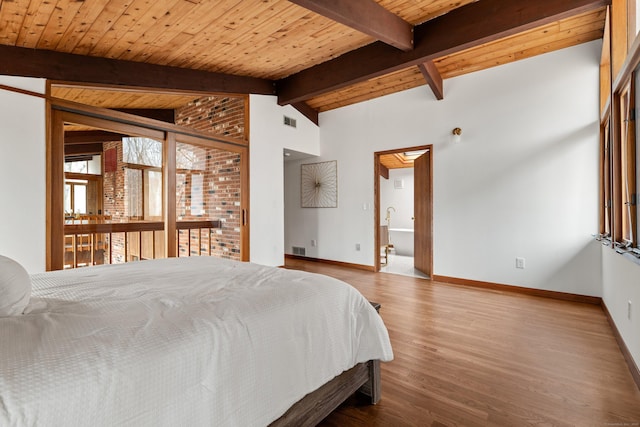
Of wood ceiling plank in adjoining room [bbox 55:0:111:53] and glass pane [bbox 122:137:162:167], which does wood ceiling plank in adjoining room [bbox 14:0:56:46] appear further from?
glass pane [bbox 122:137:162:167]

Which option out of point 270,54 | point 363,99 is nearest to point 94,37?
point 270,54

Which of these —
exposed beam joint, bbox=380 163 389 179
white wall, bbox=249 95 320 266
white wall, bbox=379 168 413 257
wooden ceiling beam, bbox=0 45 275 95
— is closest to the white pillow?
wooden ceiling beam, bbox=0 45 275 95

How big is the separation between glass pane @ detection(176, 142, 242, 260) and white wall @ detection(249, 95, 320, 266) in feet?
0.87

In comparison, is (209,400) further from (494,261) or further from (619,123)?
(494,261)

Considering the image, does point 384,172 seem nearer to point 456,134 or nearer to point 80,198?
point 456,134

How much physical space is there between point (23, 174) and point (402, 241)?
6.61 m

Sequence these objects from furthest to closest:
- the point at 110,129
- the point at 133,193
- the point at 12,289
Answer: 1. the point at 133,193
2. the point at 110,129
3. the point at 12,289

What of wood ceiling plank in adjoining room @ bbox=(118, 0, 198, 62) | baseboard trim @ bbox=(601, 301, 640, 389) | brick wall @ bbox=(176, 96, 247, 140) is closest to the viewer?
baseboard trim @ bbox=(601, 301, 640, 389)

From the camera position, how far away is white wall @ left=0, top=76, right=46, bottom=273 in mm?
2662

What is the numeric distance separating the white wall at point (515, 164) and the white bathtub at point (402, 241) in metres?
2.73

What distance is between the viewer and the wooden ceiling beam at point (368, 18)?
2.54 m

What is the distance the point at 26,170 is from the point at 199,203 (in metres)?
1.79

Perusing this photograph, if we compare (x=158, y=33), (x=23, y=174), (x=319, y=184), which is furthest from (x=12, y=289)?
(x=319, y=184)

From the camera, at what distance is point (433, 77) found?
4141 mm
